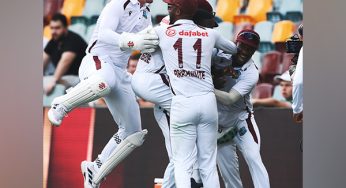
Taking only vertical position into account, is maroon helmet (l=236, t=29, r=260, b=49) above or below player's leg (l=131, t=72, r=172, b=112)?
above

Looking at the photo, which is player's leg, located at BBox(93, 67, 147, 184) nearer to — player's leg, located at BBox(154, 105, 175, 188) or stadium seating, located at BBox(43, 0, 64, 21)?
player's leg, located at BBox(154, 105, 175, 188)

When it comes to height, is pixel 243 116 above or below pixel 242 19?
below

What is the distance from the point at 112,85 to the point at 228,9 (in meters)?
1.05

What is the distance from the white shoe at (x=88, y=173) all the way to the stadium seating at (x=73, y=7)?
1.13 metres

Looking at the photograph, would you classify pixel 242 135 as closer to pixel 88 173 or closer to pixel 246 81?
pixel 246 81

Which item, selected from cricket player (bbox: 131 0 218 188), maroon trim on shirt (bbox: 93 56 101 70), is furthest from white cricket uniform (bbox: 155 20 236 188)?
maroon trim on shirt (bbox: 93 56 101 70)

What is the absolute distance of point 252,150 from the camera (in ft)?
18.7

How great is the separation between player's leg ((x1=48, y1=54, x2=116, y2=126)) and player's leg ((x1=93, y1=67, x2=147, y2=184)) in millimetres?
153

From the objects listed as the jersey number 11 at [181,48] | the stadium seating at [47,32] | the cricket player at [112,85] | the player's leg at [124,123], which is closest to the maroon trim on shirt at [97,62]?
the cricket player at [112,85]

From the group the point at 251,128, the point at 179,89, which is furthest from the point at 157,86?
the point at 251,128

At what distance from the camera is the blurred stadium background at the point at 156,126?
19.9 ft

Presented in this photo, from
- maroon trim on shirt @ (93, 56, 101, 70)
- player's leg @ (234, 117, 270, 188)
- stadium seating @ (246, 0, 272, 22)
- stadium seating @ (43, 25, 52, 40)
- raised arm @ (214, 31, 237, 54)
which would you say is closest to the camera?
raised arm @ (214, 31, 237, 54)

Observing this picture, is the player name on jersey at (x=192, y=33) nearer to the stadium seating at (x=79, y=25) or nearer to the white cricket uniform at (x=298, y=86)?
the white cricket uniform at (x=298, y=86)

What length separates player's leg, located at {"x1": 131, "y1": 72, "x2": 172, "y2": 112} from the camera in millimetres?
5484
